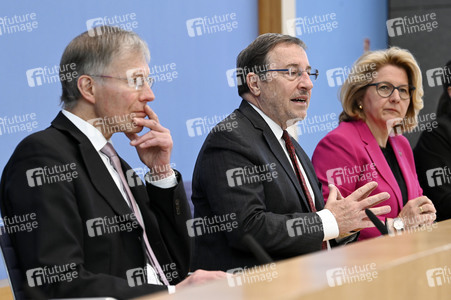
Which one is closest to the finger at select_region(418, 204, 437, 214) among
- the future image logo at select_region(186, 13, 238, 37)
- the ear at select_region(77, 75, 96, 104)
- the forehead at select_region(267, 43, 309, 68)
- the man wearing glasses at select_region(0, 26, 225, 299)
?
the forehead at select_region(267, 43, 309, 68)

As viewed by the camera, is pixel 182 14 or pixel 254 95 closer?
pixel 254 95

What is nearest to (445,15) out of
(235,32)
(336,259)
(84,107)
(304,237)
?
(235,32)

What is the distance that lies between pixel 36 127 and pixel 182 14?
119 centimetres

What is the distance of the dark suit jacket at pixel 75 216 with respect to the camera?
A: 184 cm

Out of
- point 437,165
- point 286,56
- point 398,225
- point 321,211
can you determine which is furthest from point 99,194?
point 437,165

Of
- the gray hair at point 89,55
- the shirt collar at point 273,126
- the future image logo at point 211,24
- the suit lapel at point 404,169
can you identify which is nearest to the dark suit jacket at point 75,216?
the gray hair at point 89,55

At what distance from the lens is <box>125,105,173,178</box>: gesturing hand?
7.53 feet

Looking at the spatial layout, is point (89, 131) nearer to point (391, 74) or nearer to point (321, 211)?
point (321, 211)

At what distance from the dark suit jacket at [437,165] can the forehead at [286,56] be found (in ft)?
3.59

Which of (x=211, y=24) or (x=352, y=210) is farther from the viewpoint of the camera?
(x=211, y=24)

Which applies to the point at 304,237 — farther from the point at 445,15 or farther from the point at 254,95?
the point at 445,15

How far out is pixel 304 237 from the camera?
2.40m

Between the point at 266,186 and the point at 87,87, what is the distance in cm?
73

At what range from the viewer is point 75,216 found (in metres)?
1.91
